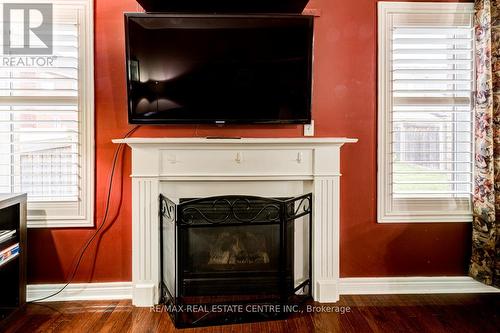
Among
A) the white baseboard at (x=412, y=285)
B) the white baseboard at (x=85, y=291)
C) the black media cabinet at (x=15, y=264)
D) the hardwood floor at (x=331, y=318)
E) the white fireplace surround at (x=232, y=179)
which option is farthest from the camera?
the white baseboard at (x=412, y=285)

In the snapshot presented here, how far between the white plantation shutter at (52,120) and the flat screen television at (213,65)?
0.42 m

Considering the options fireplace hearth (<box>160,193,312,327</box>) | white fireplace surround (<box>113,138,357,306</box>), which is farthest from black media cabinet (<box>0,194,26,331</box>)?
fireplace hearth (<box>160,193,312,327</box>)

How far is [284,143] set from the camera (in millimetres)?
2221

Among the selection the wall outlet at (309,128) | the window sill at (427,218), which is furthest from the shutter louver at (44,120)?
the window sill at (427,218)

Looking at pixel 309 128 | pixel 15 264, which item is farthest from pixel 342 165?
pixel 15 264

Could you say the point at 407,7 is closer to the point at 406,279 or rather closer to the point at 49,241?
the point at 406,279

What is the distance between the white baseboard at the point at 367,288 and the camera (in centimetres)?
235

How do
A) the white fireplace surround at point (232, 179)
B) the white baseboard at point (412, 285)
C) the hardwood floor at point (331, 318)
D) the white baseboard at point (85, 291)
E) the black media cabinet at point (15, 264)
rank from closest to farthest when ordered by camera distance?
1. the hardwood floor at point (331, 318)
2. the black media cabinet at point (15, 264)
3. the white fireplace surround at point (232, 179)
4. the white baseboard at point (85, 291)
5. the white baseboard at point (412, 285)

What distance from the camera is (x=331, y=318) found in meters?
2.09

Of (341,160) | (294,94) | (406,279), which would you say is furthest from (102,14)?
(406,279)

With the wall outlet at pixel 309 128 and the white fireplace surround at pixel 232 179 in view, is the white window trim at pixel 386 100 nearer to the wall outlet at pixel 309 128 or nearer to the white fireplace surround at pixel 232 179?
the white fireplace surround at pixel 232 179

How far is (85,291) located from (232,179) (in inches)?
52.9

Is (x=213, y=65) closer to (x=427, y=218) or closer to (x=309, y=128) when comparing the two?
(x=309, y=128)

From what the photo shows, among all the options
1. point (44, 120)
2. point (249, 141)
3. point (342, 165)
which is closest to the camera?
point (249, 141)
